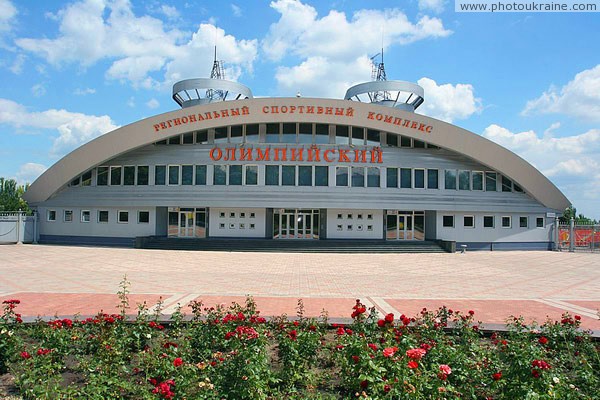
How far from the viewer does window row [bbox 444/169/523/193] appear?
29484 mm

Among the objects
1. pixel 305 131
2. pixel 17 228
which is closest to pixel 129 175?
pixel 17 228

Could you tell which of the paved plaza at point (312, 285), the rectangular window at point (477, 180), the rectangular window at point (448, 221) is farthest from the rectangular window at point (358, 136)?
the paved plaza at point (312, 285)

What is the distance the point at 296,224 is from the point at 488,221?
1504 centimetres

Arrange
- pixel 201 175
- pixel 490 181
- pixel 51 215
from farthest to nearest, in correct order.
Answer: pixel 51 215, pixel 490 181, pixel 201 175

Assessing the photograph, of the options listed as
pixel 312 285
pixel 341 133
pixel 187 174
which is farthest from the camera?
pixel 341 133

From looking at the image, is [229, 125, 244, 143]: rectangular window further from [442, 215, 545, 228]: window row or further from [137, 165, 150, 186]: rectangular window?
[442, 215, 545, 228]: window row

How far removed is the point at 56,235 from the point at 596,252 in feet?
136

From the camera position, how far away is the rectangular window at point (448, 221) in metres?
29.5

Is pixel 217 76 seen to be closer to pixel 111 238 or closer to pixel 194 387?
pixel 111 238

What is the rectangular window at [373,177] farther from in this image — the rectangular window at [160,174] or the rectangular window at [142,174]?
the rectangular window at [142,174]

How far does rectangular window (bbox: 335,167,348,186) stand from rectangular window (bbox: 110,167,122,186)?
668 inches

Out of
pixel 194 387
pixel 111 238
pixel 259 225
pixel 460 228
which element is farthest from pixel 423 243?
pixel 194 387

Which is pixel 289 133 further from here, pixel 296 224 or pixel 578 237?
pixel 578 237

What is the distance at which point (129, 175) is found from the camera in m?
29.9
